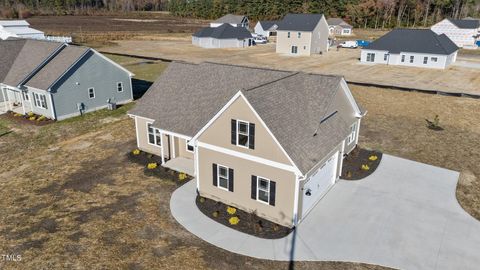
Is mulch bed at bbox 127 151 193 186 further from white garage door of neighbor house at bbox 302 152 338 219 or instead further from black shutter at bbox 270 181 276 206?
white garage door of neighbor house at bbox 302 152 338 219

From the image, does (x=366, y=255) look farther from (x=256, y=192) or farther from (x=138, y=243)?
(x=138, y=243)

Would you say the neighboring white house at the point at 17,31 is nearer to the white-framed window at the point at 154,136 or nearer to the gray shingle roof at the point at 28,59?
the gray shingle roof at the point at 28,59

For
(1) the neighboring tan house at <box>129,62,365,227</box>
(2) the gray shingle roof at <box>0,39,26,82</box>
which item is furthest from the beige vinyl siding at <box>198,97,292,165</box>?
(2) the gray shingle roof at <box>0,39,26,82</box>

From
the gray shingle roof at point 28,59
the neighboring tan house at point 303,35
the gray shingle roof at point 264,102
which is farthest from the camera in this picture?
the neighboring tan house at point 303,35

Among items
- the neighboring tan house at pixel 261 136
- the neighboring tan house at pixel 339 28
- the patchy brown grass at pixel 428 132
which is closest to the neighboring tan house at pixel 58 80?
the neighboring tan house at pixel 261 136

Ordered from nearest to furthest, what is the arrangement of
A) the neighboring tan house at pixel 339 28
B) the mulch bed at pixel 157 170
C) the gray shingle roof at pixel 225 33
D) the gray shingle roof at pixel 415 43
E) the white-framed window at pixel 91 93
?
the mulch bed at pixel 157 170 → the white-framed window at pixel 91 93 → the gray shingle roof at pixel 415 43 → the gray shingle roof at pixel 225 33 → the neighboring tan house at pixel 339 28

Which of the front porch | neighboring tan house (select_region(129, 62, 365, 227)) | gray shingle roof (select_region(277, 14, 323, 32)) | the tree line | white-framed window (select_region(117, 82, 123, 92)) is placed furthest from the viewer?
the tree line

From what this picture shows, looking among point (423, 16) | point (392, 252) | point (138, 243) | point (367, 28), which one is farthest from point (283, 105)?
point (423, 16)
